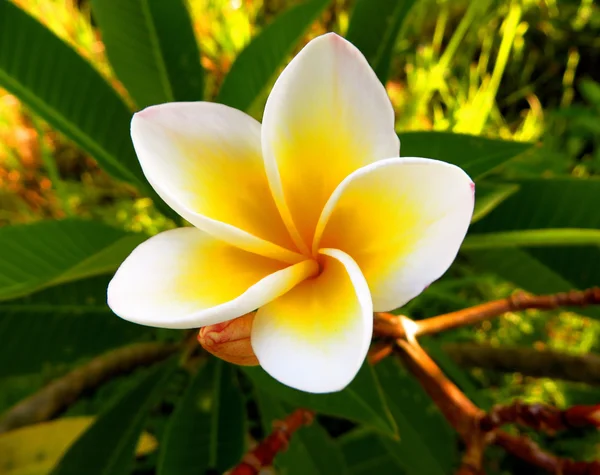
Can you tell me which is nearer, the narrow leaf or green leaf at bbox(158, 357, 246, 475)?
green leaf at bbox(158, 357, 246, 475)

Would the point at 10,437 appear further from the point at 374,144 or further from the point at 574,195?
the point at 574,195

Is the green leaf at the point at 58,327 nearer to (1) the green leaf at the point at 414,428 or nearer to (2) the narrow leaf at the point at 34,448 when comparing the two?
(2) the narrow leaf at the point at 34,448

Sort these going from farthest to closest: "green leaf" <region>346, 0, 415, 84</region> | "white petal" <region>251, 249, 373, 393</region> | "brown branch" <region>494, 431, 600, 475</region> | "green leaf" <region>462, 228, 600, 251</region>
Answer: "green leaf" <region>346, 0, 415, 84</region>
"green leaf" <region>462, 228, 600, 251</region>
"brown branch" <region>494, 431, 600, 475</region>
"white petal" <region>251, 249, 373, 393</region>

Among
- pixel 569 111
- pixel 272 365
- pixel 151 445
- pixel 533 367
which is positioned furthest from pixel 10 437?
pixel 569 111

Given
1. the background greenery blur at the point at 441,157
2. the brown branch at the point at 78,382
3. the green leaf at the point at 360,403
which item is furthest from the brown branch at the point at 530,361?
the brown branch at the point at 78,382

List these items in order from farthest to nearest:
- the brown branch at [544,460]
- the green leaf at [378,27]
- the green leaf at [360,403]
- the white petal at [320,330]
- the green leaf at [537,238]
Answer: the green leaf at [378,27] → the green leaf at [537,238] → the green leaf at [360,403] → the brown branch at [544,460] → the white petal at [320,330]

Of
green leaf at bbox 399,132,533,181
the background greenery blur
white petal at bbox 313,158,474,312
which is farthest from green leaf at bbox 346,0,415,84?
white petal at bbox 313,158,474,312

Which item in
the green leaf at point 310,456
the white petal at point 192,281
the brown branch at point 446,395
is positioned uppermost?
the white petal at point 192,281

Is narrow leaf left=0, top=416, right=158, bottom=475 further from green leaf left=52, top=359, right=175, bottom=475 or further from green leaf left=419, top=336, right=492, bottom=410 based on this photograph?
green leaf left=419, top=336, right=492, bottom=410
